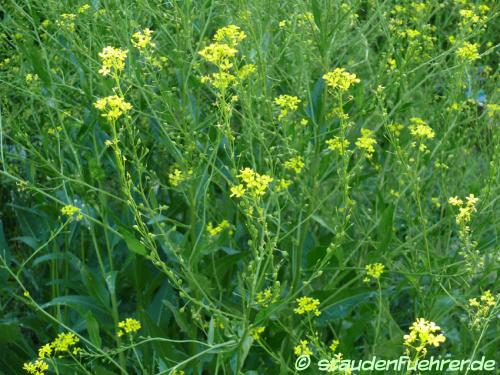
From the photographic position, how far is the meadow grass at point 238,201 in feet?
8.54

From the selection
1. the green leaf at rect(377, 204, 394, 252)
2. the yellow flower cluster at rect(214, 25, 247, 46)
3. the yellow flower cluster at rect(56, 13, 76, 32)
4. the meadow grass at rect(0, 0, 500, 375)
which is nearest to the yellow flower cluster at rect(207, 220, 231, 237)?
the meadow grass at rect(0, 0, 500, 375)

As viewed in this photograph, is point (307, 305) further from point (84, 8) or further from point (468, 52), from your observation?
point (84, 8)

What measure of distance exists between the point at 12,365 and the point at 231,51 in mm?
1815

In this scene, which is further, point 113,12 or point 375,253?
point 113,12

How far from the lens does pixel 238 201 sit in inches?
127

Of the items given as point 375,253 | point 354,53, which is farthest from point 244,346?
point 354,53

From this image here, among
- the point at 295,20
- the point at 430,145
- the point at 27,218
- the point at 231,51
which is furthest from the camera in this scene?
the point at 27,218

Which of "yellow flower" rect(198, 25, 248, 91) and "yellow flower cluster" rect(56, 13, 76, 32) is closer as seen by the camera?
"yellow flower" rect(198, 25, 248, 91)

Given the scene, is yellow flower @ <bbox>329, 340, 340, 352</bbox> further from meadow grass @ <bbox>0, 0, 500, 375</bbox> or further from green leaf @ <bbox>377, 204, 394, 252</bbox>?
green leaf @ <bbox>377, 204, 394, 252</bbox>

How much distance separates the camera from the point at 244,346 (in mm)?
2516

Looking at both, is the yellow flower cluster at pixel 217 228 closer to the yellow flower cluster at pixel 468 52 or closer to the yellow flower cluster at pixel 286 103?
the yellow flower cluster at pixel 286 103

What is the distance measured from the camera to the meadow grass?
2.60 meters

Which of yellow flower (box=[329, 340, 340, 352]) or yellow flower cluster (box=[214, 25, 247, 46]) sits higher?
yellow flower cluster (box=[214, 25, 247, 46])

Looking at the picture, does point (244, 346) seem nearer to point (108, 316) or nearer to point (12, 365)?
point (108, 316)
